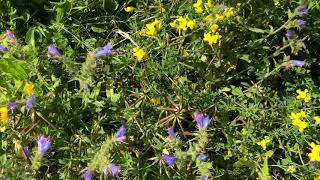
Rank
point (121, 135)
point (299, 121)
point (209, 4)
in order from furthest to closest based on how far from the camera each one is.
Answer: point (209, 4), point (299, 121), point (121, 135)

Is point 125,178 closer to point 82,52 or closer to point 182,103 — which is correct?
point 182,103

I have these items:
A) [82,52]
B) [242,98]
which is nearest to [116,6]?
[82,52]

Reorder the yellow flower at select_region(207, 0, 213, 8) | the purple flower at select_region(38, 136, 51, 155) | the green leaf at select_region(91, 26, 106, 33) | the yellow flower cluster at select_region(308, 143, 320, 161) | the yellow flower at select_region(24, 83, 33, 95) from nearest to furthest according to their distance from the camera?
the purple flower at select_region(38, 136, 51, 155) < the yellow flower at select_region(24, 83, 33, 95) < the yellow flower cluster at select_region(308, 143, 320, 161) < the yellow flower at select_region(207, 0, 213, 8) < the green leaf at select_region(91, 26, 106, 33)

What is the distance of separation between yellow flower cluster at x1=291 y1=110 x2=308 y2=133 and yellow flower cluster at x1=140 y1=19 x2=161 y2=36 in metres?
0.83

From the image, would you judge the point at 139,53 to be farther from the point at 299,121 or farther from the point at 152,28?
the point at 299,121

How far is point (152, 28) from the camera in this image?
2.67 m

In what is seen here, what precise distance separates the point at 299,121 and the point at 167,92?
710 mm

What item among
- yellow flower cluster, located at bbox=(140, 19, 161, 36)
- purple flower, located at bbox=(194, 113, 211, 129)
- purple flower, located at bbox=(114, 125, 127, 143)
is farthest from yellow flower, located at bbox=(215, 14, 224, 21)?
purple flower, located at bbox=(114, 125, 127, 143)

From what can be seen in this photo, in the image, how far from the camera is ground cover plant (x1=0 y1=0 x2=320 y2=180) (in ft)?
8.42

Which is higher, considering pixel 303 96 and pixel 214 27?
pixel 214 27

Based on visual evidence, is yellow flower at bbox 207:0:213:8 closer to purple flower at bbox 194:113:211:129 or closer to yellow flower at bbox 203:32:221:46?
yellow flower at bbox 203:32:221:46

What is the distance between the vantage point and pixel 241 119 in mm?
2801

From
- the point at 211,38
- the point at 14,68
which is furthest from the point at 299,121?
the point at 14,68

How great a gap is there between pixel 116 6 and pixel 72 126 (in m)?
0.84
